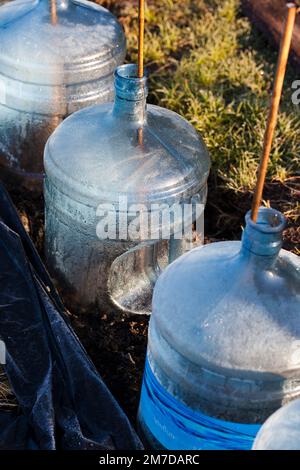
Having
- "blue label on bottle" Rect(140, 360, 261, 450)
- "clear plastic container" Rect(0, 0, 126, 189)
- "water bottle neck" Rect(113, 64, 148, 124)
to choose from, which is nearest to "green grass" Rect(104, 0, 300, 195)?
Result: "clear plastic container" Rect(0, 0, 126, 189)

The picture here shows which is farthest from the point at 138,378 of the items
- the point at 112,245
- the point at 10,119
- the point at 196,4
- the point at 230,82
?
the point at 196,4

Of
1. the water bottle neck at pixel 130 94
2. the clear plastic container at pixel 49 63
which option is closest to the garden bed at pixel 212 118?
the clear plastic container at pixel 49 63

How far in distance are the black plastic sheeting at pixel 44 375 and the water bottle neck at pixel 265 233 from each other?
76cm

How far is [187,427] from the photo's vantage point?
192 cm

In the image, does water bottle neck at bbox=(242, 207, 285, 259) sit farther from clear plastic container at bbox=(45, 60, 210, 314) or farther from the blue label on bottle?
clear plastic container at bbox=(45, 60, 210, 314)

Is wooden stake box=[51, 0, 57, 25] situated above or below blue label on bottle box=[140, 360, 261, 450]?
above

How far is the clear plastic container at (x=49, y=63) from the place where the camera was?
2992 mm

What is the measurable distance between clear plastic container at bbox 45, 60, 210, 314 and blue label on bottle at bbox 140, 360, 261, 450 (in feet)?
2.04

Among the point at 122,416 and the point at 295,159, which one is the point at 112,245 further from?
the point at 295,159

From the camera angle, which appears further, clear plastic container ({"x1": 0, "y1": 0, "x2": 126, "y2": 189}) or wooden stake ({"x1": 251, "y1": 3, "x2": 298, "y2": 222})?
clear plastic container ({"x1": 0, "y1": 0, "x2": 126, "y2": 189})

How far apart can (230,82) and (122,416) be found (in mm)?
2323

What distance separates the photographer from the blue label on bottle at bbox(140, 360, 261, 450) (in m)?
1.88

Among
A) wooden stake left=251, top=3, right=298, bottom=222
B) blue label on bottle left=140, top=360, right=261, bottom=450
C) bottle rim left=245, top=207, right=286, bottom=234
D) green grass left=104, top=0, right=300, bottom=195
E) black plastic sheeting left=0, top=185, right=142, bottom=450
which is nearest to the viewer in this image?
wooden stake left=251, top=3, right=298, bottom=222

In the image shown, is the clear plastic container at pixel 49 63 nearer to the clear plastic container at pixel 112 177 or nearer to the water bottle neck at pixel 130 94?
the clear plastic container at pixel 112 177
